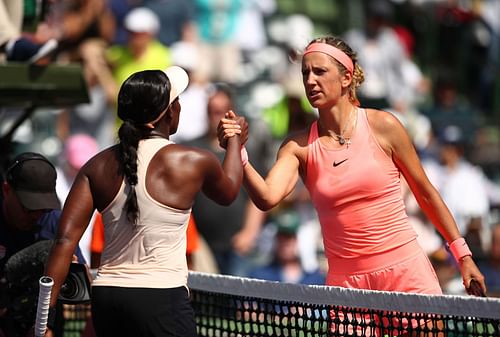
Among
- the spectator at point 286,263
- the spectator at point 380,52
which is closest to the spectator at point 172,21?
the spectator at point 380,52

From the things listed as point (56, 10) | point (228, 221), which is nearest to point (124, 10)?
point (56, 10)

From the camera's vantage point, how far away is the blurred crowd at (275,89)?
11180 millimetres

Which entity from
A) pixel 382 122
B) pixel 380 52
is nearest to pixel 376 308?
pixel 382 122

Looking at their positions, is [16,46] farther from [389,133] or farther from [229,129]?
[389,133]

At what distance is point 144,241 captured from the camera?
539 cm

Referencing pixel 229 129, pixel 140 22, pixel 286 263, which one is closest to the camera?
pixel 229 129

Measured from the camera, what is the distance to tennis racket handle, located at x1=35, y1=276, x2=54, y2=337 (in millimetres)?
5426

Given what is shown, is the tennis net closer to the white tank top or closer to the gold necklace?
the gold necklace

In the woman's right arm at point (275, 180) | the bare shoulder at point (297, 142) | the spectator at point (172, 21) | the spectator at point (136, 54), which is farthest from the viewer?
the spectator at point (172, 21)

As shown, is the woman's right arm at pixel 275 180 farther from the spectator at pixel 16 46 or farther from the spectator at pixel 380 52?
the spectator at pixel 380 52

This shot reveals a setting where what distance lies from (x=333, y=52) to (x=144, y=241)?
1.70 m

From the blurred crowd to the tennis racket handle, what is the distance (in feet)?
7.14

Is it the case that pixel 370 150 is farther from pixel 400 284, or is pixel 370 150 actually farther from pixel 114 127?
pixel 114 127

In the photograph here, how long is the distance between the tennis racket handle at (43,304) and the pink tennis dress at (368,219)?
162 cm
